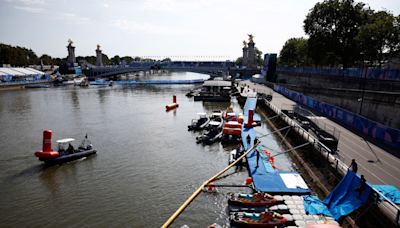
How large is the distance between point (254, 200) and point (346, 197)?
6.56 meters

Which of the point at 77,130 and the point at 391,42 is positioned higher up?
the point at 391,42

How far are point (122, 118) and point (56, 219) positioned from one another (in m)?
32.7

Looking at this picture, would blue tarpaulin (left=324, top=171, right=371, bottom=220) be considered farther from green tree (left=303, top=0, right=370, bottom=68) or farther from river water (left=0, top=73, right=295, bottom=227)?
green tree (left=303, top=0, right=370, bottom=68)

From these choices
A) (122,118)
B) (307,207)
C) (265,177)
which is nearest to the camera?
(307,207)

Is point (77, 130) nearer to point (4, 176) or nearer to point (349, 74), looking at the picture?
point (4, 176)

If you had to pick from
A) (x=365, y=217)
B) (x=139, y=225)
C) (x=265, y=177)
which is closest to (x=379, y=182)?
(x=365, y=217)

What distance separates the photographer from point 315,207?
17.5 metres

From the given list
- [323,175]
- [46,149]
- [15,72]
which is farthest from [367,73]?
[15,72]

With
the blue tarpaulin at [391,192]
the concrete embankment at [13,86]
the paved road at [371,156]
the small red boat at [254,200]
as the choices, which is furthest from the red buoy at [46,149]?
the concrete embankment at [13,86]

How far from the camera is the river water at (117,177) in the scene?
18.8m

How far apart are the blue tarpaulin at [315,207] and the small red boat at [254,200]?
241cm

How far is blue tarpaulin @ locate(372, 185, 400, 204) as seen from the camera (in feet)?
49.7

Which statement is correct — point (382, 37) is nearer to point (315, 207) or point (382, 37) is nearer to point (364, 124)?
point (364, 124)

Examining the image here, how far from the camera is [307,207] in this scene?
17.7 metres
